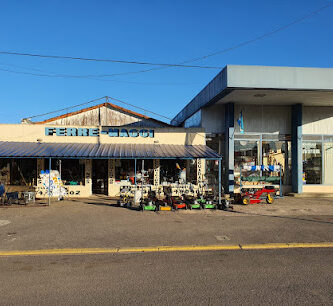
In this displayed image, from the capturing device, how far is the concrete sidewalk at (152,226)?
764 cm

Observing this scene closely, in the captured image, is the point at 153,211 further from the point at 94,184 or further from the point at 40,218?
the point at 94,184

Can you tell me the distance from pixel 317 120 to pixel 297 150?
259 centimetres

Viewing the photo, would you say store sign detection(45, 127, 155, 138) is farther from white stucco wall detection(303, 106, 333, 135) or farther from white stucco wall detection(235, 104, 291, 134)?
white stucco wall detection(303, 106, 333, 135)

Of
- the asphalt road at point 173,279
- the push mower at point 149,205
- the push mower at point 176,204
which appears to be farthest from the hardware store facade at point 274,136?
the asphalt road at point 173,279

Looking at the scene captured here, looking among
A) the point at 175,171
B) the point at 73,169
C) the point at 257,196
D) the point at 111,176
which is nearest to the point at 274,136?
the point at 257,196

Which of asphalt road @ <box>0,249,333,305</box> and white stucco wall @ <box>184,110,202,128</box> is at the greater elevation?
white stucco wall @ <box>184,110,202,128</box>

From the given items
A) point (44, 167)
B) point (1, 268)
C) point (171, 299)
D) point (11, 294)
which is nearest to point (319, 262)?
point (171, 299)

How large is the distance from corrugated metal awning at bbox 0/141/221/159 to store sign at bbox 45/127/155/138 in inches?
27.5

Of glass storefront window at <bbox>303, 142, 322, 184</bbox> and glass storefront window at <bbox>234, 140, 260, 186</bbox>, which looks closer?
glass storefront window at <bbox>234, 140, 260, 186</bbox>

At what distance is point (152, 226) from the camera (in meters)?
9.30

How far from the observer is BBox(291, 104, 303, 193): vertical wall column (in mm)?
17250

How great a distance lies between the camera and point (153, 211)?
1196 cm

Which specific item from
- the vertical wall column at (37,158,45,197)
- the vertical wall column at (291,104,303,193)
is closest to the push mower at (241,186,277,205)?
the vertical wall column at (291,104,303,193)

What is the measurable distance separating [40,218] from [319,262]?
366 inches
